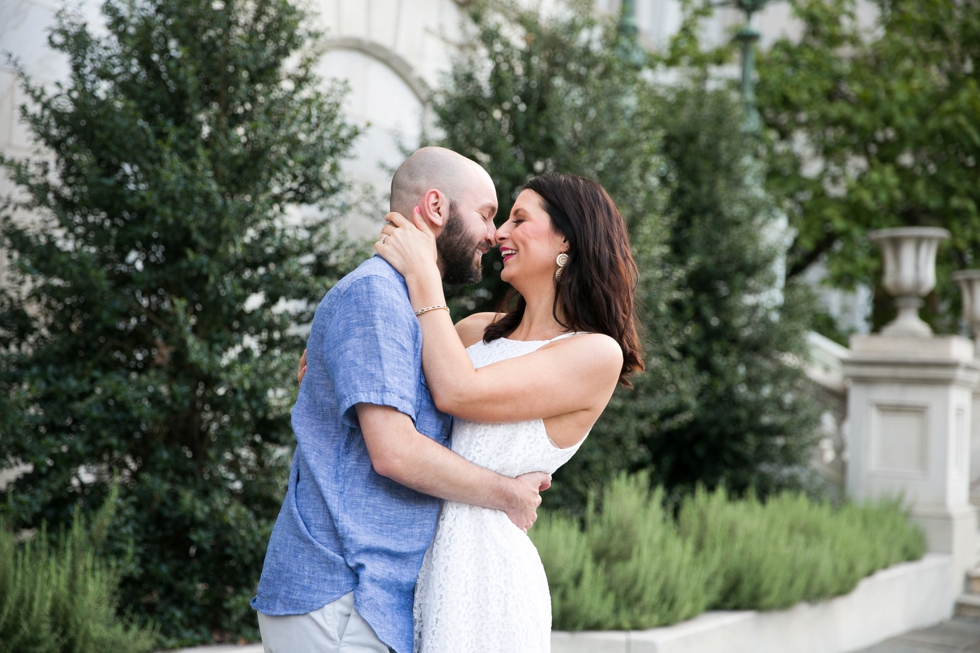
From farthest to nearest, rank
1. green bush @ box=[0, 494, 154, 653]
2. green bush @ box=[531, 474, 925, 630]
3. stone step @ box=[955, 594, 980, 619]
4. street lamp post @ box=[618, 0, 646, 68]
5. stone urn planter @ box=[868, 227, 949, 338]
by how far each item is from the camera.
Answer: stone urn planter @ box=[868, 227, 949, 338] < stone step @ box=[955, 594, 980, 619] < street lamp post @ box=[618, 0, 646, 68] < green bush @ box=[531, 474, 925, 630] < green bush @ box=[0, 494, 154, 653]

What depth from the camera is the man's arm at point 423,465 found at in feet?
6.24

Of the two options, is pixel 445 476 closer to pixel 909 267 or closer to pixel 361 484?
pixel 361 484

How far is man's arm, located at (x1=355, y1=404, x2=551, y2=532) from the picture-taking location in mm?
1901

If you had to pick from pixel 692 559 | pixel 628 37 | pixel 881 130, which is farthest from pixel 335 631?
pixel 881 130

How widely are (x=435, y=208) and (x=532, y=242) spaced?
0.33 m

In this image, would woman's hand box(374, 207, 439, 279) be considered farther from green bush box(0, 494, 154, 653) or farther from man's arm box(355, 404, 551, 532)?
green bush box(0, 494, 154, 653)

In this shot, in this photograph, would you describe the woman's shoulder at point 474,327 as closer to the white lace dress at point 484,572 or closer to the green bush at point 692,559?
the white lace dress at point 484,572

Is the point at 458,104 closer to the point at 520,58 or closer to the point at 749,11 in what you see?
the point at 520,58

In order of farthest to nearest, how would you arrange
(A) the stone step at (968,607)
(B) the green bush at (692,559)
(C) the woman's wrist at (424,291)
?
(A) the stone step at (968,607), (B) the green bush at (692,559), (C) the woman's wrist at (424,291)

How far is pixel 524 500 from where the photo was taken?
2203 millimetres

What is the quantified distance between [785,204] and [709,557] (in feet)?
15.9

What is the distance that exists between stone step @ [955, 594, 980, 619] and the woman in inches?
277

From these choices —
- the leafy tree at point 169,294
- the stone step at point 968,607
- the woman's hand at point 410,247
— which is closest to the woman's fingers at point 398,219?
the woman's hand at point 410,247

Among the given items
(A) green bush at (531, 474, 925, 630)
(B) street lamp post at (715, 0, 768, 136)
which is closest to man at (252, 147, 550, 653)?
(A) green bush at (531, 474, 925, 630)
